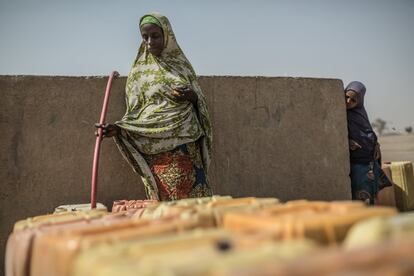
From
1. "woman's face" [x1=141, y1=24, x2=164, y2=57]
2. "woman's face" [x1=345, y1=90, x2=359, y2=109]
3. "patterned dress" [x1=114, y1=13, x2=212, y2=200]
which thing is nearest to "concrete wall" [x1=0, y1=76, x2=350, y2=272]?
"woman's face" [x1=345, y1=90, x2=359, y2=109]

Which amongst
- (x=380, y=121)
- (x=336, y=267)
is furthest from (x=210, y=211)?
(x=380, y=121)

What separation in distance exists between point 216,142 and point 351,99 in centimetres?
174

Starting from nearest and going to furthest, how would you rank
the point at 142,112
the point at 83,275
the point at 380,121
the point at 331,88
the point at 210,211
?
the point at 83,275, the point at 210,211, the point at 142,112, the point at 331,88, the point at 380,121

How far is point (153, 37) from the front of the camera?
11.0 ft

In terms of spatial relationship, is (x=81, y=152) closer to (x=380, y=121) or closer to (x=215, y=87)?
(x=215, y=87)

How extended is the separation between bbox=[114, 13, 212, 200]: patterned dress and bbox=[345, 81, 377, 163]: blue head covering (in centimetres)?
192

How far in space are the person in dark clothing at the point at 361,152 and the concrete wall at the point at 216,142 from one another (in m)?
0.16

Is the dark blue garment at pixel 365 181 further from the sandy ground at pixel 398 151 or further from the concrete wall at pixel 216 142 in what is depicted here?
the sandy ground at pixel 398 151

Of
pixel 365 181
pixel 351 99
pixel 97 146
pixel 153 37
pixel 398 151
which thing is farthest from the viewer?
pixel 398 151

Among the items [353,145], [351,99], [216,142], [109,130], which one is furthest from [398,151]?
[109,130]

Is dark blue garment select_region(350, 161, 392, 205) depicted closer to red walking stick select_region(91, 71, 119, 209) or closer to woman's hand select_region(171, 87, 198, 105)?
woman's hand select_region(171, 87, 198, 105)

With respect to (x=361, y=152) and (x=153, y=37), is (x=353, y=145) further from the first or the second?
(x=153, y=37)

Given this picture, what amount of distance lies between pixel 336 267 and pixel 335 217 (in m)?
0.34

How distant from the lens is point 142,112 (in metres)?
3.33
